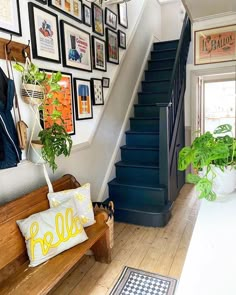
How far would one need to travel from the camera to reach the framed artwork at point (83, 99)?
2.48m

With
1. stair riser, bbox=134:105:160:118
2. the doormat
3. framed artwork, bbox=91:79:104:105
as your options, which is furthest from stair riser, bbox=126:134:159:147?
the doormat

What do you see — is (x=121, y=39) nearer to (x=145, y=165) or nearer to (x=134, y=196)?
(x=145, y=165)

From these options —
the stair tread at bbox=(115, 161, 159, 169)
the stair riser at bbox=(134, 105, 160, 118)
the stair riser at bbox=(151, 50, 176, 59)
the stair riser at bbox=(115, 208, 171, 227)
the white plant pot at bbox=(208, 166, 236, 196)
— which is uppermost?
the stair riser at bbox=(151, 50, 176, 59)

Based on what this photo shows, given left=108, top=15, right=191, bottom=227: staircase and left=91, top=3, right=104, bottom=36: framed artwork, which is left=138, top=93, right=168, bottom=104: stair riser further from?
left=91, top=3, right=104, bottom=36: framed artwork

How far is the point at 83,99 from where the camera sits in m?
2.58

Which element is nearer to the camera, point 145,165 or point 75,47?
point 75,47

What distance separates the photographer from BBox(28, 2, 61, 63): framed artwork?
1909 mm

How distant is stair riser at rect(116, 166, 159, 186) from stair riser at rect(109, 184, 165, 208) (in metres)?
0.14

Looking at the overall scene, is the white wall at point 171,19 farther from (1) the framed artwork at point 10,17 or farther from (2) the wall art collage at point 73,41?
(1) the framed artwork at point 10,17

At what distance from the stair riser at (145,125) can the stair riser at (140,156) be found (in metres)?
0.45

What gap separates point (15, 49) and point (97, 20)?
56.0 inches

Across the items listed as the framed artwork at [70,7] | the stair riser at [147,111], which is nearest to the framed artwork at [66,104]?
the framed artwork at [70,7]

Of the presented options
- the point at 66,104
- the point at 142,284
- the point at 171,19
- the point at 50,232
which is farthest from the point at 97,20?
the point at 171,19

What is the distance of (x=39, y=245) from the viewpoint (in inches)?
62.1
